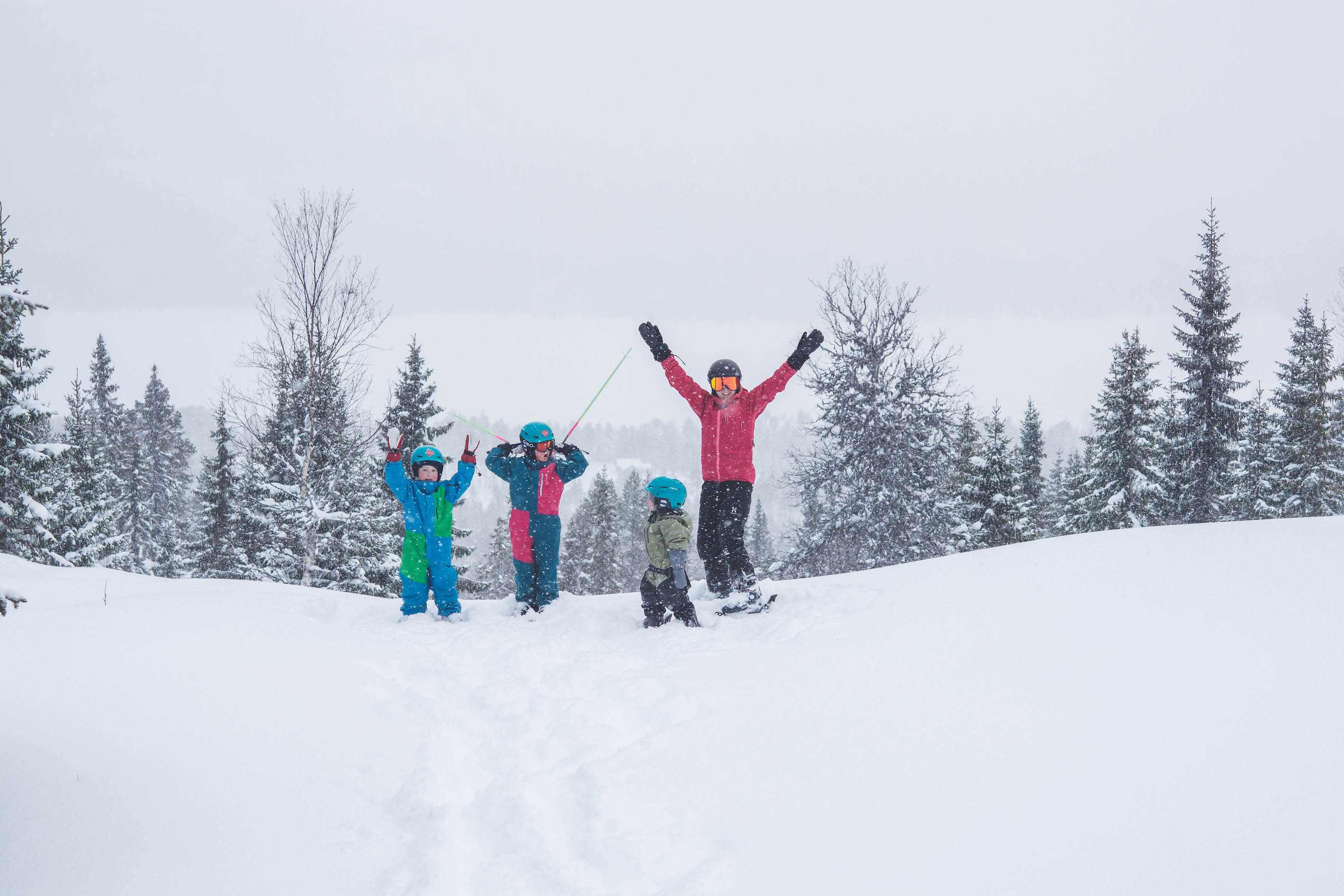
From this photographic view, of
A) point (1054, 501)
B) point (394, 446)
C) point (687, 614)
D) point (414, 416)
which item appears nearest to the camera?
point (687, 614)

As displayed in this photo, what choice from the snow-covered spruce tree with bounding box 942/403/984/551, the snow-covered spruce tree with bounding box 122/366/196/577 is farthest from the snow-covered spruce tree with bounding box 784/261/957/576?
the snow-covered spruce tree with bounding box 122/366/196/577

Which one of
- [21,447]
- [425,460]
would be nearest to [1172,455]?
[425,460]

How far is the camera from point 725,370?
6.52 m

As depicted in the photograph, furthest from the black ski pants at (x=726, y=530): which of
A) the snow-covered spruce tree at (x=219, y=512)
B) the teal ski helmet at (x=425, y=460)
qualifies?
the snow-covered spruce tree at (x=219, y=512)

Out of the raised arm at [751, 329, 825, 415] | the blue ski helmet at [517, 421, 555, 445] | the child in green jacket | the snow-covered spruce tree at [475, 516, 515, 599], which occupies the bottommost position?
the snow-covered spruce tree at [475, 516, 515, 599]

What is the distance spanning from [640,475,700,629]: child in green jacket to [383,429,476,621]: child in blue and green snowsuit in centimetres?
192

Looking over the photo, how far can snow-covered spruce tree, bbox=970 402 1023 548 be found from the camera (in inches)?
984

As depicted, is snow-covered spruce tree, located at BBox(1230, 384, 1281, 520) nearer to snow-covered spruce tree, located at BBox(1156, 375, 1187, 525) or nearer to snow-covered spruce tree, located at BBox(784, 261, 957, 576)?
snow-covered spruce tree, located at BBox(1156, 375, 1187, 525)

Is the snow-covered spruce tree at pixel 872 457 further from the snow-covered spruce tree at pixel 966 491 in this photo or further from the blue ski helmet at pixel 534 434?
the blue ski helmet at pixel 534 434

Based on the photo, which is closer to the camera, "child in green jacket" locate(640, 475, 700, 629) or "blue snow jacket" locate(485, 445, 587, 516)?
"child in green jacket" locate(640, 475, 700, 629)

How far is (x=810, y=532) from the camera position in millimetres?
21172

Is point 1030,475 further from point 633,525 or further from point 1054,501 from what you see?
point 633,525

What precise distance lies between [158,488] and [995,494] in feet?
139

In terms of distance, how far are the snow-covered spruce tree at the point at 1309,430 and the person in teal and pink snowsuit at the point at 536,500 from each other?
26398 mm
